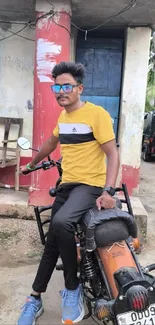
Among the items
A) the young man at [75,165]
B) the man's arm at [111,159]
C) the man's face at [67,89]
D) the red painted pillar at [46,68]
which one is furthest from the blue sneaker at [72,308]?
the red painted pillar at [46,68]

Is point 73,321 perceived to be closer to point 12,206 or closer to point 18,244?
point 18,244

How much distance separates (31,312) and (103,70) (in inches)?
168

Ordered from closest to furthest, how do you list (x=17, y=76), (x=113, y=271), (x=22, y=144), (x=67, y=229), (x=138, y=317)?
(x=138, y=317) → (x=113, y=271) → (x=67, y=229) → (x=22, y=144) → (x=17, y=76)

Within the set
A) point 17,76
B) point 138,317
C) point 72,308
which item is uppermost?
point 17,76

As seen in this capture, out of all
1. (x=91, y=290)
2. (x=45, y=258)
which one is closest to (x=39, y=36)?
(x=45, y=258)

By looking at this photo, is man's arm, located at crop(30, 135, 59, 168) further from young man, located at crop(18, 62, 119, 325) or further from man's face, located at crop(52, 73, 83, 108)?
man's face, located at crop(52, 73, 83, 108)

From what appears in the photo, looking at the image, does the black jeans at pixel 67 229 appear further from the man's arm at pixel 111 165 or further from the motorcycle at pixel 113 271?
the man's arm at pixel 111 165

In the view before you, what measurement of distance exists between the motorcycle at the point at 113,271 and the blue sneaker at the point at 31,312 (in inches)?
16.9

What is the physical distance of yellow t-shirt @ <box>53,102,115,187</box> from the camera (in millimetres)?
2385

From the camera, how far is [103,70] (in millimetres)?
5914

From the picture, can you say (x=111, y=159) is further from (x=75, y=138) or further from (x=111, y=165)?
(x=75, y=138)

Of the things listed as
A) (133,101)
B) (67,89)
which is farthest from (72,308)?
(133,101)

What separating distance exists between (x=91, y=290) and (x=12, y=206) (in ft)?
7.99

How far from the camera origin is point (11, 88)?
221 inches
